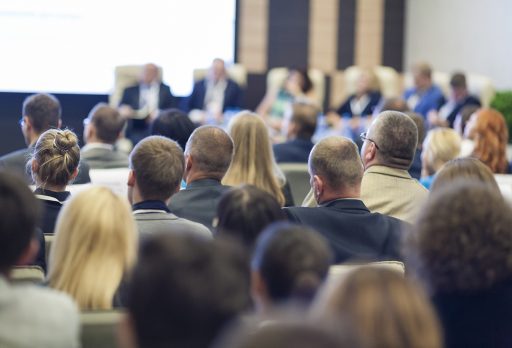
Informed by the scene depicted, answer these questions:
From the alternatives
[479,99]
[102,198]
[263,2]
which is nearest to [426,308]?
[102,198]

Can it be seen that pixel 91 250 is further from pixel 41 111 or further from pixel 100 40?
pixel 100 40

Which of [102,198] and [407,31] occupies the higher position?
[407,31]

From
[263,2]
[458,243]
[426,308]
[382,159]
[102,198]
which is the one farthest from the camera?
[263,2]

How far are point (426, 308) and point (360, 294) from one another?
0.37ft

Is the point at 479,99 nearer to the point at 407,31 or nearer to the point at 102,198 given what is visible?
the point at 407,31

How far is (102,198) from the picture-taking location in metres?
2.42

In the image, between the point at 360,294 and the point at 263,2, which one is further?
the point at 263,2

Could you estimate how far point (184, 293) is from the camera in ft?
4.68

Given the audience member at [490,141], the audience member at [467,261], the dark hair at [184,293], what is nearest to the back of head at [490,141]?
the audience member at [490,141]

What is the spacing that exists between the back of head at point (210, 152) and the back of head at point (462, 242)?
194 cm

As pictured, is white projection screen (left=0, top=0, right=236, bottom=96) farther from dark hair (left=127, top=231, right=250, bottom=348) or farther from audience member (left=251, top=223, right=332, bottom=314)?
dark hair (left=127, top=231, right=250, bottom=348)

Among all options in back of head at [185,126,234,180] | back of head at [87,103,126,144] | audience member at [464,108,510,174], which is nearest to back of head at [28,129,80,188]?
back of head at [185,126,234,180]

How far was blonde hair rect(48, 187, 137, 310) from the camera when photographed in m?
2.38

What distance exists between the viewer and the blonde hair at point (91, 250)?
93.7 inches
